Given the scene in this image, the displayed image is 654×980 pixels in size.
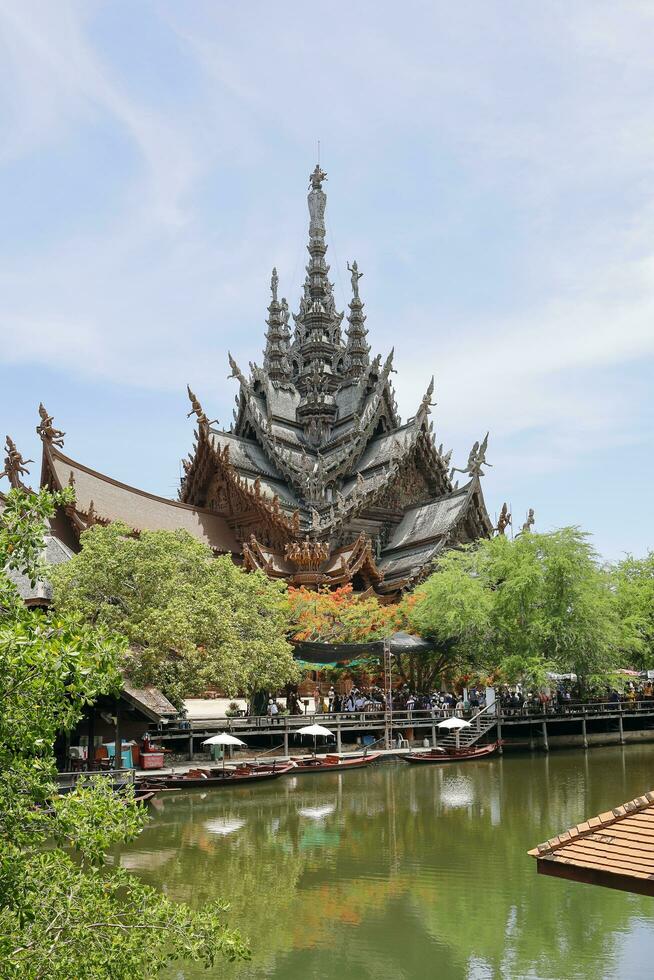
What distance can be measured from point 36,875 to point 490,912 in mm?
6641

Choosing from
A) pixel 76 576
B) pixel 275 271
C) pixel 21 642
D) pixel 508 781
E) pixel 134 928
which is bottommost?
pixel 508 781

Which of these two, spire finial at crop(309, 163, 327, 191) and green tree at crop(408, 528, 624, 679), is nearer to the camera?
green tree at crop(408, 528, 624, 679)

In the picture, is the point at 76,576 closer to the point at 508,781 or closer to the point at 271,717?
the point at 271,717

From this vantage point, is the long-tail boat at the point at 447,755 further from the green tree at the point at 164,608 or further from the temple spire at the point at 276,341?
the temple spire at the point at 276,341

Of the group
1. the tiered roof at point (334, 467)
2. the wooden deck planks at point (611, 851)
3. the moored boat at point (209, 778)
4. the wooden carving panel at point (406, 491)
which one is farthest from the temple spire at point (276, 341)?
the wooden deck planks at point (611, 851)

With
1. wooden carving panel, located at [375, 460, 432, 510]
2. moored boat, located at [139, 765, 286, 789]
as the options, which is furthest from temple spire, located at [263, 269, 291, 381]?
moored boat, located at [139, 765, 286, 789]

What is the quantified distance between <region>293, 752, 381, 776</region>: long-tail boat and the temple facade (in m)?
9.48

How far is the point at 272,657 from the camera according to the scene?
21422 mm

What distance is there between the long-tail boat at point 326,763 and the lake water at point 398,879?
1135mm

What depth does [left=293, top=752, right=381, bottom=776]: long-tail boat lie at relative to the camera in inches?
826

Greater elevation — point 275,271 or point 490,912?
point 275,271

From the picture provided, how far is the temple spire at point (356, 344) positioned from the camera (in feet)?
157

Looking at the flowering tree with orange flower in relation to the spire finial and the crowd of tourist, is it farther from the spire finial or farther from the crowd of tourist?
the spire finial

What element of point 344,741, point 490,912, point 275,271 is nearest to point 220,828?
point 490,912
